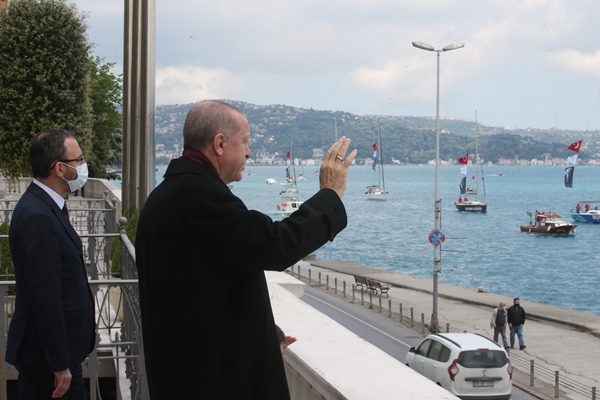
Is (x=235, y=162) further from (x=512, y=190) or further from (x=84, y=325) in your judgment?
(x=512, y=190)

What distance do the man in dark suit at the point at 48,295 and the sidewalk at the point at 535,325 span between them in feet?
60.7

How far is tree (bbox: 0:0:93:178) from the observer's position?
2333 centimetres

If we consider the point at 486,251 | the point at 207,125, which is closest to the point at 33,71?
the point at 207,125

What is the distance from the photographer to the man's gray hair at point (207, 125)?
2199 mm

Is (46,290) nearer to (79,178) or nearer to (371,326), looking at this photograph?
(79,178)

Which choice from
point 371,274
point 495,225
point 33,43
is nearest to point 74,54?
point 33,43

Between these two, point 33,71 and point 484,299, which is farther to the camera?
point 484,299

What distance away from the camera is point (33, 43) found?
23.5 meters

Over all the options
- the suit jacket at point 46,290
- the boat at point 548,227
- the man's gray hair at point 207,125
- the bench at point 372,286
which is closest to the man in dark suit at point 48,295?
the suit jacket at point 46,290

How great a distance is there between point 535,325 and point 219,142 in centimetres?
4013

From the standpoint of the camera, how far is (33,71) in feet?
76.8

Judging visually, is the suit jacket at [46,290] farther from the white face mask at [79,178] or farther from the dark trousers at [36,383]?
the white face mask at [79,178]

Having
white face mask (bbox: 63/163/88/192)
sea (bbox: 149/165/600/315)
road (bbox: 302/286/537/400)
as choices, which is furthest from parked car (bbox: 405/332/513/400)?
sea (bbox: 149/165/600/315)

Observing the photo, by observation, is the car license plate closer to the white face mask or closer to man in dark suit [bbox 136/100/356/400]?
the white face mask
